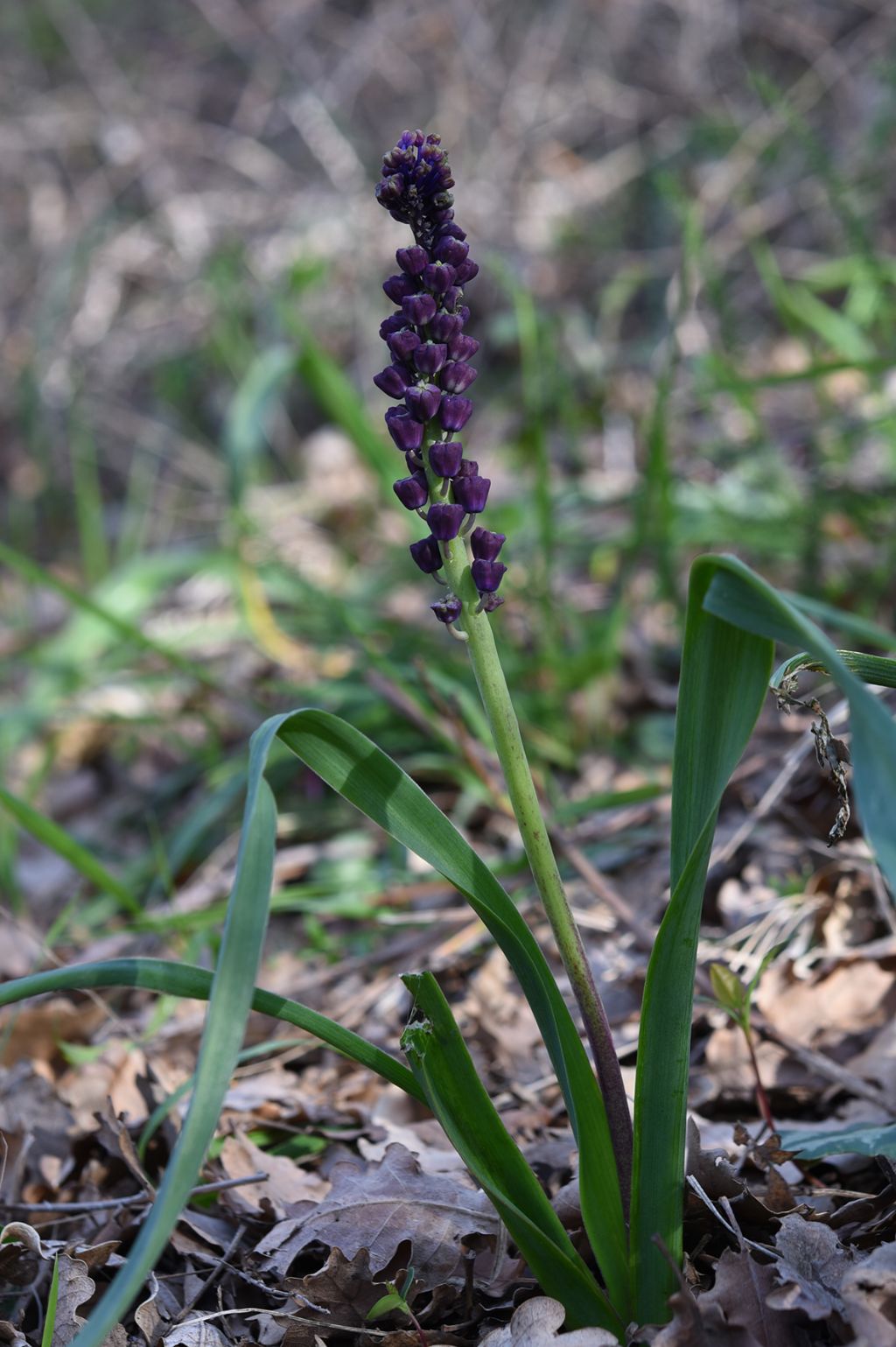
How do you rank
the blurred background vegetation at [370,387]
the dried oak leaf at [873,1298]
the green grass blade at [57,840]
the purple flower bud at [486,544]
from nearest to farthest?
the dried oak leaf at [873,1298], the purple flower bud at [486,544], the green grass blade at [57,840], the blurred background vegetation at [370,387]

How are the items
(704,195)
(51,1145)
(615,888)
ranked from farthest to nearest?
(704,195)
(615,888)
(51,1145)

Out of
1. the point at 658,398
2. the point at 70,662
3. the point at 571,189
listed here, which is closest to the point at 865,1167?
the point at 658,398

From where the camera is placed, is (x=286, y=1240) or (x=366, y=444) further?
(x=366, y=444)

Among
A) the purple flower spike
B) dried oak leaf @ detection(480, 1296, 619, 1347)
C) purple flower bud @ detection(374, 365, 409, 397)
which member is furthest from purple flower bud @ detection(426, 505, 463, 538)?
dried oak leaf @ detection(480, 1296, 619, 1347)

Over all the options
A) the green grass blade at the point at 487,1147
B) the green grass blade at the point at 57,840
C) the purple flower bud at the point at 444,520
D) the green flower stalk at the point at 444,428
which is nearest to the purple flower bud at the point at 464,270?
the green flower stalk at the point at 444,428

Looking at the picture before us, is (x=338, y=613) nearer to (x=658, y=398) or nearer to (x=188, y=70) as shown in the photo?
(x=658, y=398)

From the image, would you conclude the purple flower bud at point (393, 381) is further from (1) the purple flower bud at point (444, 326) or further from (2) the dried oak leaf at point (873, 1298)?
(2) the dried oak leaf at point (873, 1298)

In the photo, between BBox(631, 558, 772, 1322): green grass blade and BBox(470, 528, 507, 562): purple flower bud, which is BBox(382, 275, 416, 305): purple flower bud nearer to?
BBox(470, 528, 507, 562): purple flower bud

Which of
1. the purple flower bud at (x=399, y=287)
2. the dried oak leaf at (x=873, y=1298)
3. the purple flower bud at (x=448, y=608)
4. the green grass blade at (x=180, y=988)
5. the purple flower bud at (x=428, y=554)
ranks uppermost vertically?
the purple flower bud at (x=399, y=287)
